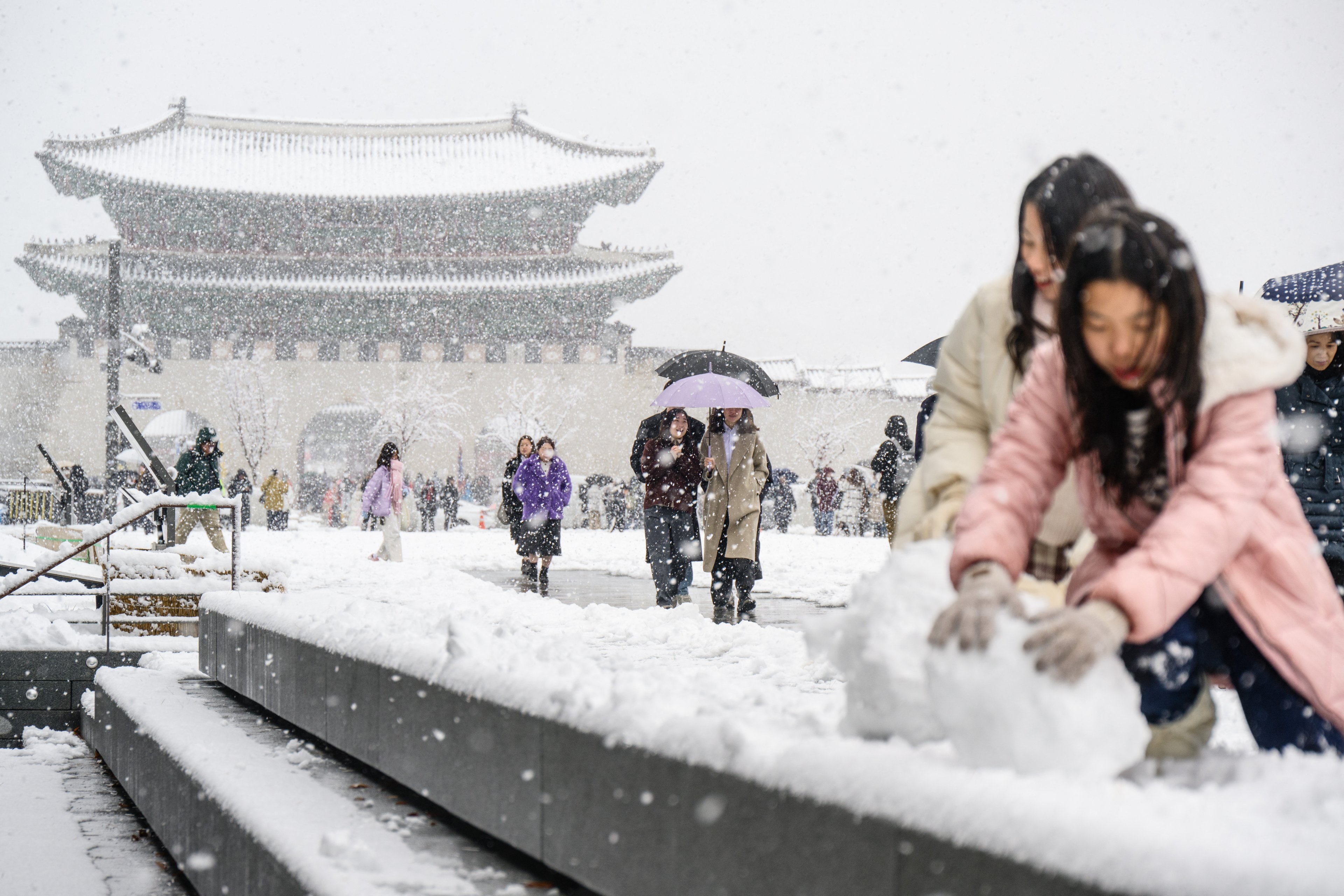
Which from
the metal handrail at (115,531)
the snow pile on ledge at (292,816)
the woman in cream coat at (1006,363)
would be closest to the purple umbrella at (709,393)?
the metal handrail at (115,531)

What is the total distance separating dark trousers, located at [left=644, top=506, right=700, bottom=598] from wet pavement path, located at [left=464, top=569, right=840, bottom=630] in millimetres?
258

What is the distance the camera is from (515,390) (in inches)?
1495

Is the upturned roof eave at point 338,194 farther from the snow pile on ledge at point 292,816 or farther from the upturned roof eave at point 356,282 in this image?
the snow pile on ledge at point 292,816

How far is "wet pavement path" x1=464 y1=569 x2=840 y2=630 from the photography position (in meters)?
7.61

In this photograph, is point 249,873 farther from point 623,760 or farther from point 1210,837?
point 1210,837

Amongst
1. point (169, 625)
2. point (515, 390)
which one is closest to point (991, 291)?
point (169, 625)

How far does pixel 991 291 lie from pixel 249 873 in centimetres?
210

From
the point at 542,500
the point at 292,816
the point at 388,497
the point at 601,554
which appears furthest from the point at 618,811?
the point at 601,554

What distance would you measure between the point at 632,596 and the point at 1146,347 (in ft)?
26.1

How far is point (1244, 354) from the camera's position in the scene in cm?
150

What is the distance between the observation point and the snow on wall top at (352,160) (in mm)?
34688

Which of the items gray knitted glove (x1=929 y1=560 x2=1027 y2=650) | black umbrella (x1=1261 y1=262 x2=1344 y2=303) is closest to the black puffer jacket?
black umbrella (x1=1261 y1=262 x2=1344 y2=303)

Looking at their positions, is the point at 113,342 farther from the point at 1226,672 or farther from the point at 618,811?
the point at 1226,672

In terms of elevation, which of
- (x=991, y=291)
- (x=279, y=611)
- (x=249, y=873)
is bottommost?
(x=249, y=873)
